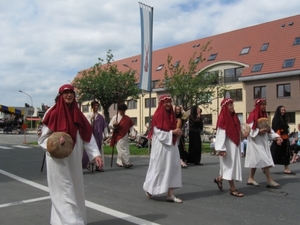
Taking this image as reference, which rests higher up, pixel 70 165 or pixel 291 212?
pixel 70 165

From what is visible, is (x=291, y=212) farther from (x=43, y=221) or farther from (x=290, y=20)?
(x=290, y=20)

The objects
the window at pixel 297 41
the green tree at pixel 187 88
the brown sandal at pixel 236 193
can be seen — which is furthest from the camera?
the window at pixel 297 41

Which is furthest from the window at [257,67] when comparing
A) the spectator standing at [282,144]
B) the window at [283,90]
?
the spectator standing at [282,144]

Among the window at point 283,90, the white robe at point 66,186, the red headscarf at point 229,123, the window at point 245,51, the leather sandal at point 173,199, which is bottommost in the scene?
the leather sandal at point 173,199

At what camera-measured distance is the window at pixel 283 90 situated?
127 ft

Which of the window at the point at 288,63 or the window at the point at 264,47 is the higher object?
the window at the point at 264,47

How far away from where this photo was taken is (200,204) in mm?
6840

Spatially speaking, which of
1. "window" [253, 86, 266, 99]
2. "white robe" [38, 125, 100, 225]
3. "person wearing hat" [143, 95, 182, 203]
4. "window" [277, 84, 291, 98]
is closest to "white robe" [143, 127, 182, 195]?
"person wearing hat" [143, 95, 182, 203]

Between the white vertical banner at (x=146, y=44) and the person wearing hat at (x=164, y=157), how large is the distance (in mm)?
10390

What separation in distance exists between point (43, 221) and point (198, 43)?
1983 inches

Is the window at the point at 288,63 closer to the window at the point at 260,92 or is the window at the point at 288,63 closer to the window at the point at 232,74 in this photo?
the window at the point at 260,92

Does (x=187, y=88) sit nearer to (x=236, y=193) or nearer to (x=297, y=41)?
(x=236, y=193)

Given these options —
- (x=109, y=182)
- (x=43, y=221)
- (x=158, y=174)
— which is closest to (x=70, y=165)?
(x=43, y=221)

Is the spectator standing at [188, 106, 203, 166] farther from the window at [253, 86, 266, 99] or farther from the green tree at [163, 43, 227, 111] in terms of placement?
the window at [253, 86, 266, 99]
